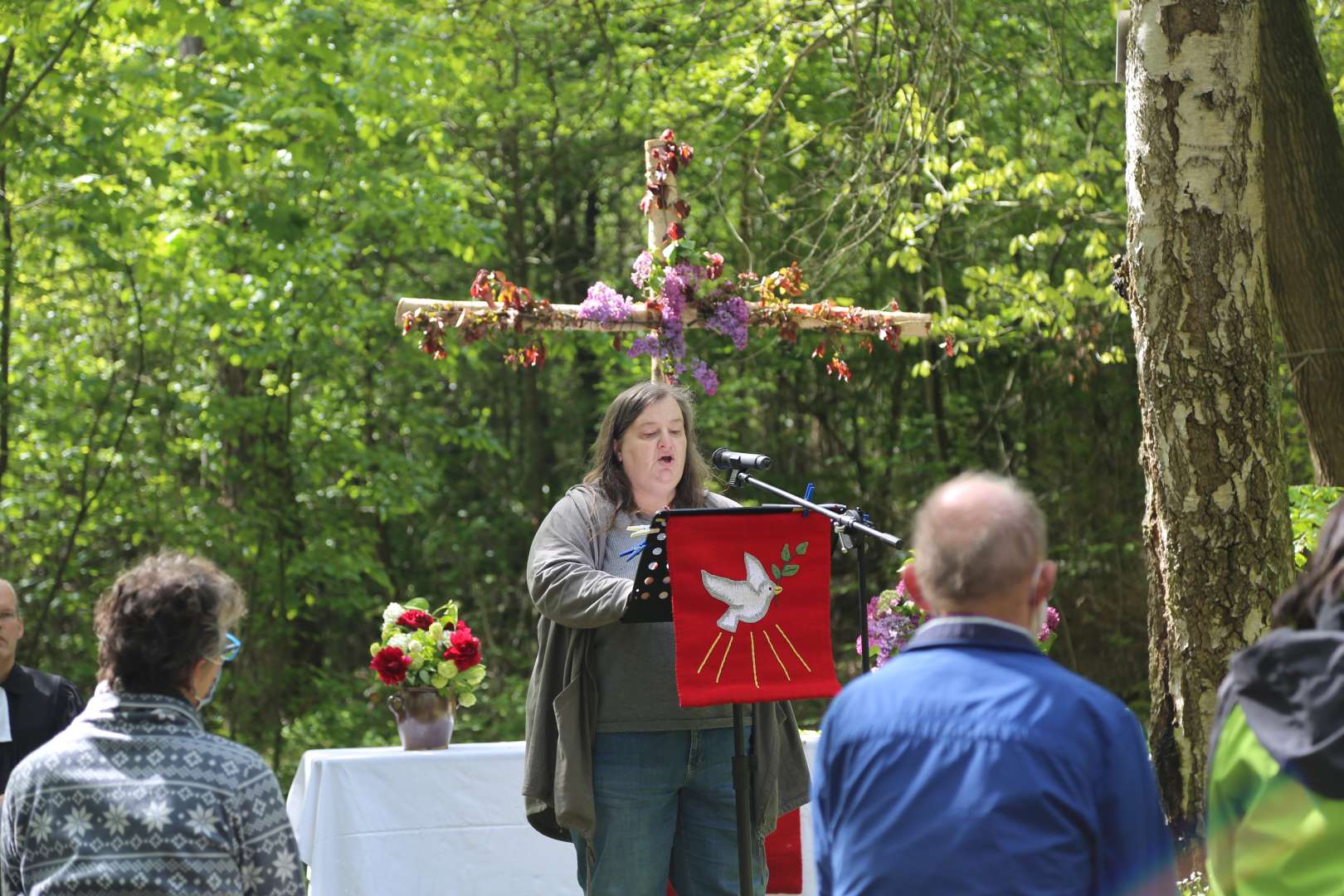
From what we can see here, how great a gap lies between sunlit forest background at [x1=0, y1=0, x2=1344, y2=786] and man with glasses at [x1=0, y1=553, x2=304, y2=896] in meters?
5.34

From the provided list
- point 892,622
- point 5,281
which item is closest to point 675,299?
point 892,622

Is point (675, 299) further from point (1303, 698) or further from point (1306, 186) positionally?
point (1303, 698)

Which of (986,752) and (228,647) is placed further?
(228,647)

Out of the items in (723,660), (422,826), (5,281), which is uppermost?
(5,281)

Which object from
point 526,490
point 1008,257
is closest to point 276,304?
point 526,490

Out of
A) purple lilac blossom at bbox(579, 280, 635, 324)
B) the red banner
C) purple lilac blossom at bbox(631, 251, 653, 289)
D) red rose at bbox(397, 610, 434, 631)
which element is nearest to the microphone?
the red banner

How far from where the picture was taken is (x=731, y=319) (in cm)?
467

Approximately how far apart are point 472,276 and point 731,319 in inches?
303

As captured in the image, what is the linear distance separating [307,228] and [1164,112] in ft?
20.7

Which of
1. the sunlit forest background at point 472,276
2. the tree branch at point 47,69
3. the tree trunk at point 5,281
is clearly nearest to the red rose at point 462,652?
the sunlit forest background at point 472,276

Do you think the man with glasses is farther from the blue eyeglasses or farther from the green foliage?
the green foliage

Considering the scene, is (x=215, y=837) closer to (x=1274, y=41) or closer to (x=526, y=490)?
(x=1274, y=41)

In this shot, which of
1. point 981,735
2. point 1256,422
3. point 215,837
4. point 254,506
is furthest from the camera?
point 254,506

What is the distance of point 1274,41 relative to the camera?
18.5 ft
